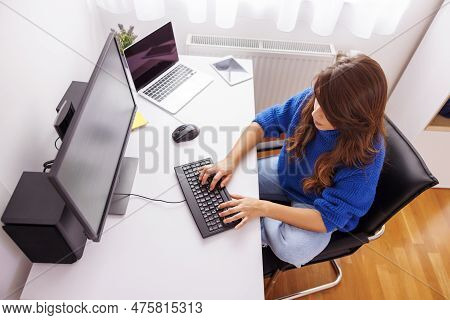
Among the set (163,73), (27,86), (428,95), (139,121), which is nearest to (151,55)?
(163,73)

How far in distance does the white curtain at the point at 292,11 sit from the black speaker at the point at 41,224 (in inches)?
41.6

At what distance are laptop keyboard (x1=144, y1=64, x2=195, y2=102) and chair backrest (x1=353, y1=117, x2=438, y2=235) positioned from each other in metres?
0.85

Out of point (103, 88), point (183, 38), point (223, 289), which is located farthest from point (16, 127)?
point (183, 38)

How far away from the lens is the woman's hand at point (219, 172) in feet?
3.64

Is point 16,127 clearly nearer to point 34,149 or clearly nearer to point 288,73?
point 34,149

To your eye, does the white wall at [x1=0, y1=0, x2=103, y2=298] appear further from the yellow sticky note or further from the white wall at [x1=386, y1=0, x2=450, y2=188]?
the white wall at [x1=386, y1=0, x2=450, y2=188]

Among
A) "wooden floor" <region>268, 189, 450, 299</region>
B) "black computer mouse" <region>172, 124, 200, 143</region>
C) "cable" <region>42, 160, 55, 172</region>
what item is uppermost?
"cable" <region>42, 160, 55, 172</region>

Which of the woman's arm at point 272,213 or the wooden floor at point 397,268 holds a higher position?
the woman's arm at point 272,213

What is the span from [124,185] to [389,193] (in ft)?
2.76

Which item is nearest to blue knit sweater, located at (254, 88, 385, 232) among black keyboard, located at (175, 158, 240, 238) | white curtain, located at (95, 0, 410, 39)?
black keyboard, located at (175, 158, 240, 238)

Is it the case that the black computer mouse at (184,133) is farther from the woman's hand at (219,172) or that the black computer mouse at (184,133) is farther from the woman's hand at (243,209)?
→ the woman's hand at (243,209)

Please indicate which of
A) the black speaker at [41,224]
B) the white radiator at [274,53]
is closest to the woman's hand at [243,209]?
the black speaker at [41,224]

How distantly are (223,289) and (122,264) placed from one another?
0.97 feet

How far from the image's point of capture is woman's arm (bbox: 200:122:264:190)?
3.67 ft
